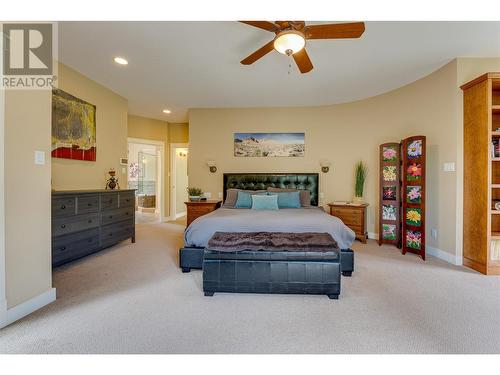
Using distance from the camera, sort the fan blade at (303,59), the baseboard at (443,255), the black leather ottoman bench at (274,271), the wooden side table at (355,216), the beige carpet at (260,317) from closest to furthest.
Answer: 1. the beige carpet at (260,317)
2. the black leather ottoman bench at (274,271)
3. the fan blade at (303,59)
4. the baseboard at (443,255)
5. the wooden side table at (355,216)

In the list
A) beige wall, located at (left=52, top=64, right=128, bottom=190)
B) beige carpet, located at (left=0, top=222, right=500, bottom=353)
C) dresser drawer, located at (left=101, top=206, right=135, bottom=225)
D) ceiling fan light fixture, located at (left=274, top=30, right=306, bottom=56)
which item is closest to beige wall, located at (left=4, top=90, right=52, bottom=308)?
beige carpet, located at (left=0, top=222, right=500, bottom=353)

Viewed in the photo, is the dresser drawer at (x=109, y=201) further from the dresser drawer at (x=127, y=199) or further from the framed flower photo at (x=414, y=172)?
the framed flower photo at (x=414, y=172)

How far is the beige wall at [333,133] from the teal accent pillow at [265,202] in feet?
4.27

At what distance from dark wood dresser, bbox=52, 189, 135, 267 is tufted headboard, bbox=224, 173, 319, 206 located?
7.31 ft

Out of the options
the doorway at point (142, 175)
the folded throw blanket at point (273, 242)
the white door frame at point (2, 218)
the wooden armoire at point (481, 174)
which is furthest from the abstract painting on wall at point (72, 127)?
the wooden armoire at point (481, 174)

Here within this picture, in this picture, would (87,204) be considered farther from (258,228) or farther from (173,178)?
(173,178)

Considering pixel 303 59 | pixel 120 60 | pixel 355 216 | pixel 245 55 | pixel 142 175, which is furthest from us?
pixel 142 175

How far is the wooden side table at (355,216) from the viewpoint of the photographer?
13.3 feet

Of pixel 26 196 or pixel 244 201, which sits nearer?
pixel 26 196

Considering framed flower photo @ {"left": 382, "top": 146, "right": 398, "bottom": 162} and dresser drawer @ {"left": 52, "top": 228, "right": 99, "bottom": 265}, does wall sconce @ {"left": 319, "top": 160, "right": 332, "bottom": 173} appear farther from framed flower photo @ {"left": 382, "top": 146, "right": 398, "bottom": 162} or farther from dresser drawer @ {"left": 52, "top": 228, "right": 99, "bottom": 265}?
dresser drawer @ {"left": 52, "top": 228, "right": 99, "bottom": 265}

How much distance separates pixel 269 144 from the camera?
4965mm

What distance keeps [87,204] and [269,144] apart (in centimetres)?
350

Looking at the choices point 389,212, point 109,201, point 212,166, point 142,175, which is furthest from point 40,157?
point 142,175
